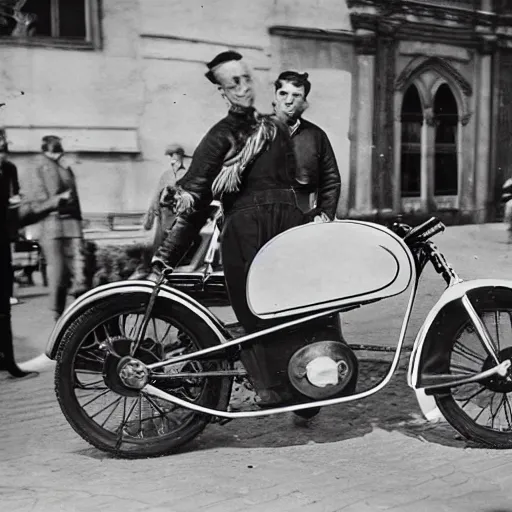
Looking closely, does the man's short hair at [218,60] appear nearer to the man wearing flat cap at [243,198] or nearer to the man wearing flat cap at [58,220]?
the man wearing flat cap at [243,198]

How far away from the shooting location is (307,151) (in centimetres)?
493

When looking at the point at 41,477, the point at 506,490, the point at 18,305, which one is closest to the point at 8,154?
the point at 18,305

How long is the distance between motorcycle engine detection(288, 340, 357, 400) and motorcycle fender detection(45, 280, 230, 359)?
1.26 feet

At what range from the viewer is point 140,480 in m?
4.09

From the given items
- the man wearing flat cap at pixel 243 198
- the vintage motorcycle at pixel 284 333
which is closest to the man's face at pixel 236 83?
the man wearing flat cap at pixel 243 198

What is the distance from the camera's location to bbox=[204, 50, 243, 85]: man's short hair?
15.9 ft

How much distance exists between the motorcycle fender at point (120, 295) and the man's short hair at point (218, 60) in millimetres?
1186

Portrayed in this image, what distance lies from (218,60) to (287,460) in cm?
211

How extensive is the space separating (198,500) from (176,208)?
161 cm

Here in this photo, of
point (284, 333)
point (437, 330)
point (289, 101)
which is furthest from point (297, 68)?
point (437, 330)

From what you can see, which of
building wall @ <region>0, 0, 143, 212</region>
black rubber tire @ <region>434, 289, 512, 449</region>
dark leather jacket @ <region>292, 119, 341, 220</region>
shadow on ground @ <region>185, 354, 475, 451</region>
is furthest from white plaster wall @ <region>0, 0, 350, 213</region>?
black rubber tire @ <region>434, 289, 512, 449</region>

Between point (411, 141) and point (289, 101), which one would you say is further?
point (411, 141)

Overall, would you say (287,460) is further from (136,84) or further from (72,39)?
(72,39)

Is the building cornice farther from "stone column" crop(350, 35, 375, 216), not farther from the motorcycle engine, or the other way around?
the motorcycle engine
